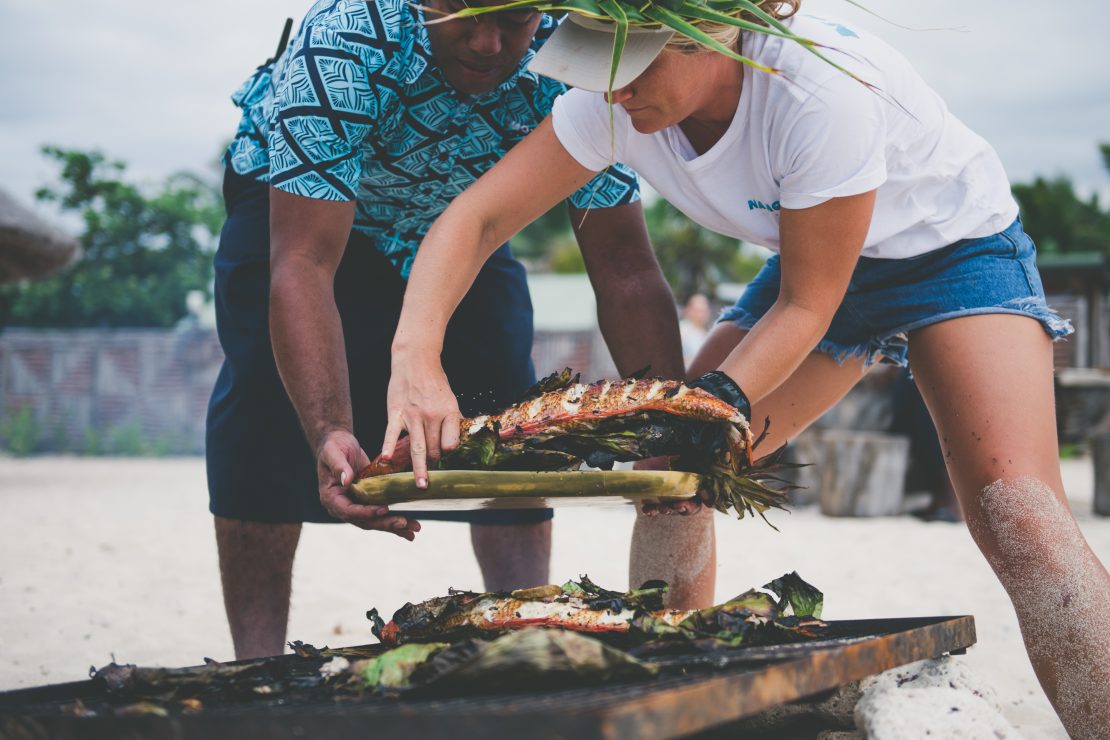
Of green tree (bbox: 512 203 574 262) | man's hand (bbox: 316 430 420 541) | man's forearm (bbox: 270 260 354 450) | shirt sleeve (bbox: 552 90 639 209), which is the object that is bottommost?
man's hand (bbox: 316 430 420 541)

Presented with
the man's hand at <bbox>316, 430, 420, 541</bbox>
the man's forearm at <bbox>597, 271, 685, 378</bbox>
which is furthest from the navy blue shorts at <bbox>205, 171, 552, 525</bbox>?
the man's hand at <bbox>316, 430, 420, 541</bbox>

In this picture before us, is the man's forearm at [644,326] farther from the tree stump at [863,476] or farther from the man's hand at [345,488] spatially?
the tree stump at [863,476]

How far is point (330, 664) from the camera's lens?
1.58 m

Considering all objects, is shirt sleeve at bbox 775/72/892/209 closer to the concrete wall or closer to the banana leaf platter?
the banana leaf platter

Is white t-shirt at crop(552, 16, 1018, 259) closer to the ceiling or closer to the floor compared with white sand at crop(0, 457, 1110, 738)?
closer to the ceiling

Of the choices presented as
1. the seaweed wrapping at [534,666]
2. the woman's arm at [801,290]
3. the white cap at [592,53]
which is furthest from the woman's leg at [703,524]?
the seaweed wrapping at [534,666]

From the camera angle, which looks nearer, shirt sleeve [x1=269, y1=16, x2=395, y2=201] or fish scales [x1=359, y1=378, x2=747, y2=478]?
fish scales [x1=359, y1=378, x2=747, y2=478]

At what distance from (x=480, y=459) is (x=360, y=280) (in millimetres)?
1341

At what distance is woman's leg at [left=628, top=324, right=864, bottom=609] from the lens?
2719mm

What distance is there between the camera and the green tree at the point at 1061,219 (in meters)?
32.5

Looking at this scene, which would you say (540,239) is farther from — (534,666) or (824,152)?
(534,666)

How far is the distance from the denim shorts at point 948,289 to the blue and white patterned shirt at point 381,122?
0.81 metres

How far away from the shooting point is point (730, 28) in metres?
1.92

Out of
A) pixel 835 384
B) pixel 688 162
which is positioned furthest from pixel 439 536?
pixel 688 162
